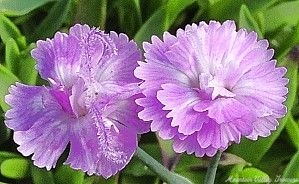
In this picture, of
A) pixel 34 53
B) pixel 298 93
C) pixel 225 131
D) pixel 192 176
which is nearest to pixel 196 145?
pixel 225 131

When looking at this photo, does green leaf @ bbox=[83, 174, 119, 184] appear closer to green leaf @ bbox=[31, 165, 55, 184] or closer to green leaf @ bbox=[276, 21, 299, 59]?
green leaf @ bbox=[31, 165, 55, 184]

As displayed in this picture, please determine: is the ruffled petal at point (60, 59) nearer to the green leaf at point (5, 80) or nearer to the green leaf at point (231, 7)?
the green leaf at point (5, 80)

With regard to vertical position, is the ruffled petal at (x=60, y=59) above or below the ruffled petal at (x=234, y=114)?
above

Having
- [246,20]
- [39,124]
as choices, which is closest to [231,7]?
[246,20]

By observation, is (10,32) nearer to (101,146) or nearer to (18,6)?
(18,6)

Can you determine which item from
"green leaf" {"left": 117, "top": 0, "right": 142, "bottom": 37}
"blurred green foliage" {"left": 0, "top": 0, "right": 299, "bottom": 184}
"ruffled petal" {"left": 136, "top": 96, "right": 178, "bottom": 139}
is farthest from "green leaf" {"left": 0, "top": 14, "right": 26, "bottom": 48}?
"ruffled petal" {"left": 136, "top": 96, "right": 178, "bottom": 139}

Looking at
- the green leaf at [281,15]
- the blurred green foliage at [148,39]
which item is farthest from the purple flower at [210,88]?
the green leaf at [281,15]
